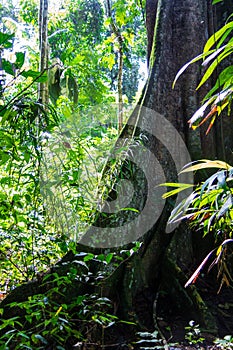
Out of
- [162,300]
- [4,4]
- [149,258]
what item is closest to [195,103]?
[149,258]

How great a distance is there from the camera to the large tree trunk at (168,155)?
241 centimetres

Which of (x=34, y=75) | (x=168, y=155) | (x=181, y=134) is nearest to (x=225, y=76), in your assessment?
(x=34, y=75)

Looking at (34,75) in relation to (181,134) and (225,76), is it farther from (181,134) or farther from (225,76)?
(181,134)

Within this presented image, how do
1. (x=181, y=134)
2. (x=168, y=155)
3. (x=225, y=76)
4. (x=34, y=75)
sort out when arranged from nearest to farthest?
(x=225, y=76), (x=34, y=75), (x=168, y=155), (x=181, y=134)

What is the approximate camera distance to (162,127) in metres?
2.91

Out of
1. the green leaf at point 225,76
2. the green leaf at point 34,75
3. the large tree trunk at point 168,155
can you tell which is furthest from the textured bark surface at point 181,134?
the green leaf at point 34,75

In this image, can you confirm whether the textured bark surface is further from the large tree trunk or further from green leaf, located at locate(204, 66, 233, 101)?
green leaf, located at locate(204, 66, 233, 101)

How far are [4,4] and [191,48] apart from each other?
9776mm

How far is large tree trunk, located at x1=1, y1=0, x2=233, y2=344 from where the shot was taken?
2.41 meters

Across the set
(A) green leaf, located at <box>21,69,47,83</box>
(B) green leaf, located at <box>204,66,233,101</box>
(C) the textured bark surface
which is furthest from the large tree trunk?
(B) green leaf, located at <box>204,66,233,101</box>

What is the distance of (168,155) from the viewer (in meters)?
2.91

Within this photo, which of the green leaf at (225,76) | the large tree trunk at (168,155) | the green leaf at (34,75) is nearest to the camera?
the green leaf at (225,76)

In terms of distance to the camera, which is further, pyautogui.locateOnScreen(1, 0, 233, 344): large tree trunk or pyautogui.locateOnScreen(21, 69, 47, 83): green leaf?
pyautogui.locateOnScreen(1, 0, 233, 344): large tree trunk

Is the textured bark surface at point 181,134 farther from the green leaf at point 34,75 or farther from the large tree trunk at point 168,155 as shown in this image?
the green leaf at point 34,75
